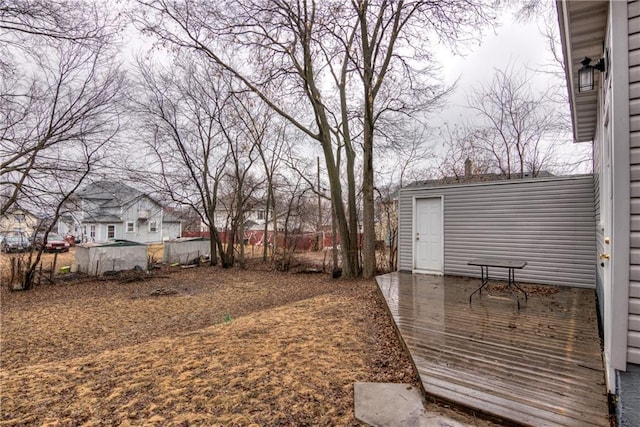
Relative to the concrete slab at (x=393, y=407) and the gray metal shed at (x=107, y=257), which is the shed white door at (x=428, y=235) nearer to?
the concrete slab at (x=393, y=407)

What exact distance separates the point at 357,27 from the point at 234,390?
904 cm

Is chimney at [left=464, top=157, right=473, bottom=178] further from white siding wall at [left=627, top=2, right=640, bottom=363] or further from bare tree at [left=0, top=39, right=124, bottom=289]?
bare tree at [left=0, top=39, right=124, bottom=289]

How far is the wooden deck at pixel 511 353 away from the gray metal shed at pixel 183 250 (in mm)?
12167

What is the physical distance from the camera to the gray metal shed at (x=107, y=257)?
36.5ft

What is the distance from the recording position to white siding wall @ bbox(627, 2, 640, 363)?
1.75m

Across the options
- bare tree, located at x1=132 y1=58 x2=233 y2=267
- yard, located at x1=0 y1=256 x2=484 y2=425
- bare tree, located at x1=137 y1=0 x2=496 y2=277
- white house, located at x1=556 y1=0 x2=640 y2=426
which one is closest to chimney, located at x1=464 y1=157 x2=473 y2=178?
bare tree, located at x1=137 y1=0 x2=496 y2=277

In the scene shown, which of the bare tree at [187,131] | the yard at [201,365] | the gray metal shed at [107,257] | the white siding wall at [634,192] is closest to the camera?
the white siding wall at [634,192]

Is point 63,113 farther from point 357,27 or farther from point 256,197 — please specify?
point 357,27

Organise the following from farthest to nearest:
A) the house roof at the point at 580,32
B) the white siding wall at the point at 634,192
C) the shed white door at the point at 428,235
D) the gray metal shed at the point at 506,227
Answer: the shed white door at the point at 428,235 < the gray metal shed at the point at 506,227 < the house roof at the point at 580,32 < the white siding wall at the point at 634,192

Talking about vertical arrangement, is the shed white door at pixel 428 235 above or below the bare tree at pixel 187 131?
below

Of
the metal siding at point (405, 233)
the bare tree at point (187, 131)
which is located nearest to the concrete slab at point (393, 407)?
the metal siding at point (405, 233)

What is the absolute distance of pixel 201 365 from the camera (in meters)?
2.94

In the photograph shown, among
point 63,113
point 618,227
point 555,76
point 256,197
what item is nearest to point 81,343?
point 618,227

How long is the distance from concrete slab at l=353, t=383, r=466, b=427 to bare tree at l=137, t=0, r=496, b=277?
662 cm
